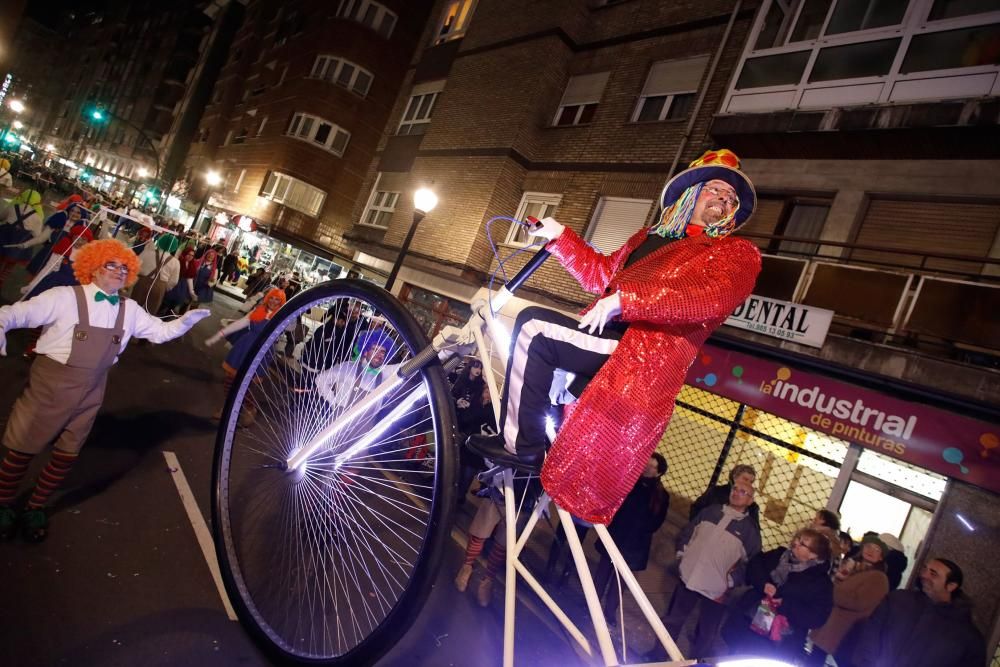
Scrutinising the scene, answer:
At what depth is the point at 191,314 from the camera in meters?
3.75

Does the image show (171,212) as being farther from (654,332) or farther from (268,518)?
(654,332)

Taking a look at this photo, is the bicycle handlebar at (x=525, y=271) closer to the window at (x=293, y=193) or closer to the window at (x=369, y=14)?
the window at (x=293, y=193)

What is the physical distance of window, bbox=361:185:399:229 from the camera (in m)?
19.6

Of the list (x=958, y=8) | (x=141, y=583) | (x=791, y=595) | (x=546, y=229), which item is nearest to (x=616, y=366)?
(x=546, y=229)

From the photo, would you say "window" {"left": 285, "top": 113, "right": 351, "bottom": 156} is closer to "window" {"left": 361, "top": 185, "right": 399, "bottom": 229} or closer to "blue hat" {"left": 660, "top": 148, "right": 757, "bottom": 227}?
"window" {"left": 361, "top": 185, "right": 399, "bottom": 229}

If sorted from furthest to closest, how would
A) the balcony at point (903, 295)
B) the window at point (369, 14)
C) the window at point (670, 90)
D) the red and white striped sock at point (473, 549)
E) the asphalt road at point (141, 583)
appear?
the window at point (369, 14), the window at point (670, 90), the balcony at point (903, 295), the red and white striped sock at point (473, 549), the asphalt road at point (141, 583)

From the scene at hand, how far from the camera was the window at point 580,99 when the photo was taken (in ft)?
47.5

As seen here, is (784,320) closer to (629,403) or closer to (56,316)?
(629,403)

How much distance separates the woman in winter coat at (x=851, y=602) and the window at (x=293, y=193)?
2789 cm

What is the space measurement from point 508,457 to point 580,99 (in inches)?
595

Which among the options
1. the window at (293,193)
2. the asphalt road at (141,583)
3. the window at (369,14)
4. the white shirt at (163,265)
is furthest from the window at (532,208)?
the window at (369,14)

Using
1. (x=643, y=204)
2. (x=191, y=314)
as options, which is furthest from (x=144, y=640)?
(x=643, y=204)

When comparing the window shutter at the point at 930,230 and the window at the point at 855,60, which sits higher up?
the window at the point at 855,60

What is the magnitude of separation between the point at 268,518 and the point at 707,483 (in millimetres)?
7891
